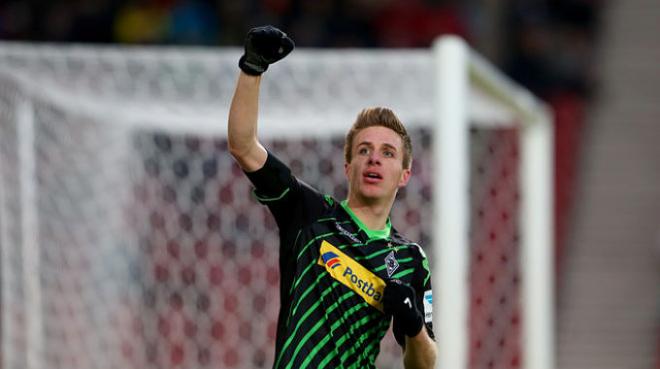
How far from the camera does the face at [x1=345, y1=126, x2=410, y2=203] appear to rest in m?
2.97

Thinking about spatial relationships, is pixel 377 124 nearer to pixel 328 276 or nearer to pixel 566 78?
pixel 328 276

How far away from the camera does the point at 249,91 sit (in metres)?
2.87

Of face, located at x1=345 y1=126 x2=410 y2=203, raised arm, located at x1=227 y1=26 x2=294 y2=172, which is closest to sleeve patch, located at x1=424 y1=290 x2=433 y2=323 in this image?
face, located at x1=345 y1=126 x2=410 y2=203

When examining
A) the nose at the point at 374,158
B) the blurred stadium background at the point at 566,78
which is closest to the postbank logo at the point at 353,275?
the nose at the point at 374,158

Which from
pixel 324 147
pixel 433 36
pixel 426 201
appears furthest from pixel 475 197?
pixel 433 36

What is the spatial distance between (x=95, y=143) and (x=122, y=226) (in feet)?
1.64

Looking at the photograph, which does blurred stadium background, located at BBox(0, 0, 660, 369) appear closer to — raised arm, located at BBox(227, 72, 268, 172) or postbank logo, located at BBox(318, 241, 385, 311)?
postbank logo, located at BBox(318, 241, 385, 311)

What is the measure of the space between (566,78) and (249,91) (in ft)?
30.4

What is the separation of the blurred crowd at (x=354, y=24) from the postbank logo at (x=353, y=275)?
26.8ft

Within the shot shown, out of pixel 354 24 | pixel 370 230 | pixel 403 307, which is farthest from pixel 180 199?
pixel 354 24

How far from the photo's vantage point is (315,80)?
19.4ft

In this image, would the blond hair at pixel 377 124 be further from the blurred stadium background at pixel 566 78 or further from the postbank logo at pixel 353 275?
the blurred stadium background at pixel 566 78

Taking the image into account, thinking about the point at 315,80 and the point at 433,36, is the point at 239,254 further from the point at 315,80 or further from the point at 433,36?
the point at 433,36

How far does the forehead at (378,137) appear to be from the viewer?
2.99 m
